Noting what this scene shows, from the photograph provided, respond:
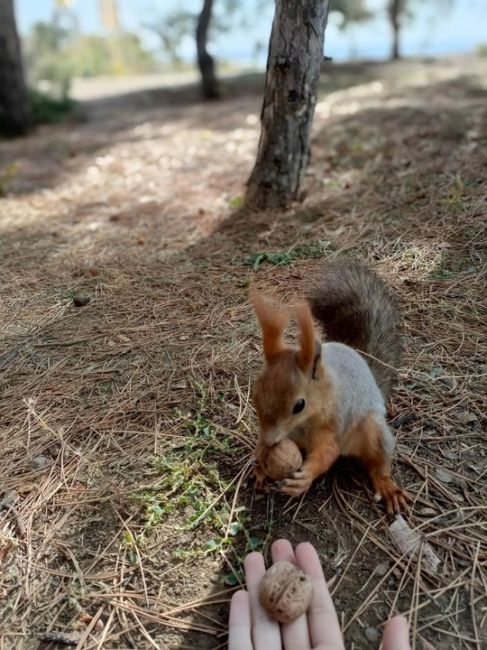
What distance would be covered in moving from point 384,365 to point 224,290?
1097 millimetres

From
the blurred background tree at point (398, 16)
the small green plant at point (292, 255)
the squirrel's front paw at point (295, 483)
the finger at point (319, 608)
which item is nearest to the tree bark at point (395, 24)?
the blurred background tree at point (398, 16)

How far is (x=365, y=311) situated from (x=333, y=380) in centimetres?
41

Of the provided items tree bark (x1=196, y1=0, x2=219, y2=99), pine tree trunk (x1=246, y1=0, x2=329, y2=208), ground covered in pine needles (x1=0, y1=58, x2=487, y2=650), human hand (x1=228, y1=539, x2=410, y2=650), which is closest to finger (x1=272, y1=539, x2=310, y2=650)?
human hand (x1=228, y1=539, x2=410, y2=650)

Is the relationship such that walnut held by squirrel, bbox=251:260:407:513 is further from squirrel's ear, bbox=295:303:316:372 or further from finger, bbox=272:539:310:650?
finger, bbox=272:539:310:650

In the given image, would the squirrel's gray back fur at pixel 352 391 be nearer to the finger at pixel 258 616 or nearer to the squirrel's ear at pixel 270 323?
the squirrel's ear at pixel 270 323

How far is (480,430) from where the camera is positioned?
1.81 metres

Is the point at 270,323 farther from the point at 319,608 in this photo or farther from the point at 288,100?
the point at 288,100

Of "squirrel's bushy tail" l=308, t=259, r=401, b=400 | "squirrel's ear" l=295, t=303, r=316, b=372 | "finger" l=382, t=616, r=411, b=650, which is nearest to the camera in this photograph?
"finger" l=382, t=616, r=411, b=650

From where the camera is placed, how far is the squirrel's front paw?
1436mm

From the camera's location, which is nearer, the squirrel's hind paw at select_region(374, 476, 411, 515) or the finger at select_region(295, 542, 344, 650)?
the finger at select_region(295, 542, 344, 650)

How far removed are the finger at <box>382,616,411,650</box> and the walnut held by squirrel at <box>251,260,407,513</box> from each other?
1.25ft

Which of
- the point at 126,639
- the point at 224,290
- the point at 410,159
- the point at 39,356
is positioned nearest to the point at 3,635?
the point at 126,639

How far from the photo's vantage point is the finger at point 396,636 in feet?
3.84

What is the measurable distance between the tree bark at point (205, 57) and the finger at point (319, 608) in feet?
27.3
